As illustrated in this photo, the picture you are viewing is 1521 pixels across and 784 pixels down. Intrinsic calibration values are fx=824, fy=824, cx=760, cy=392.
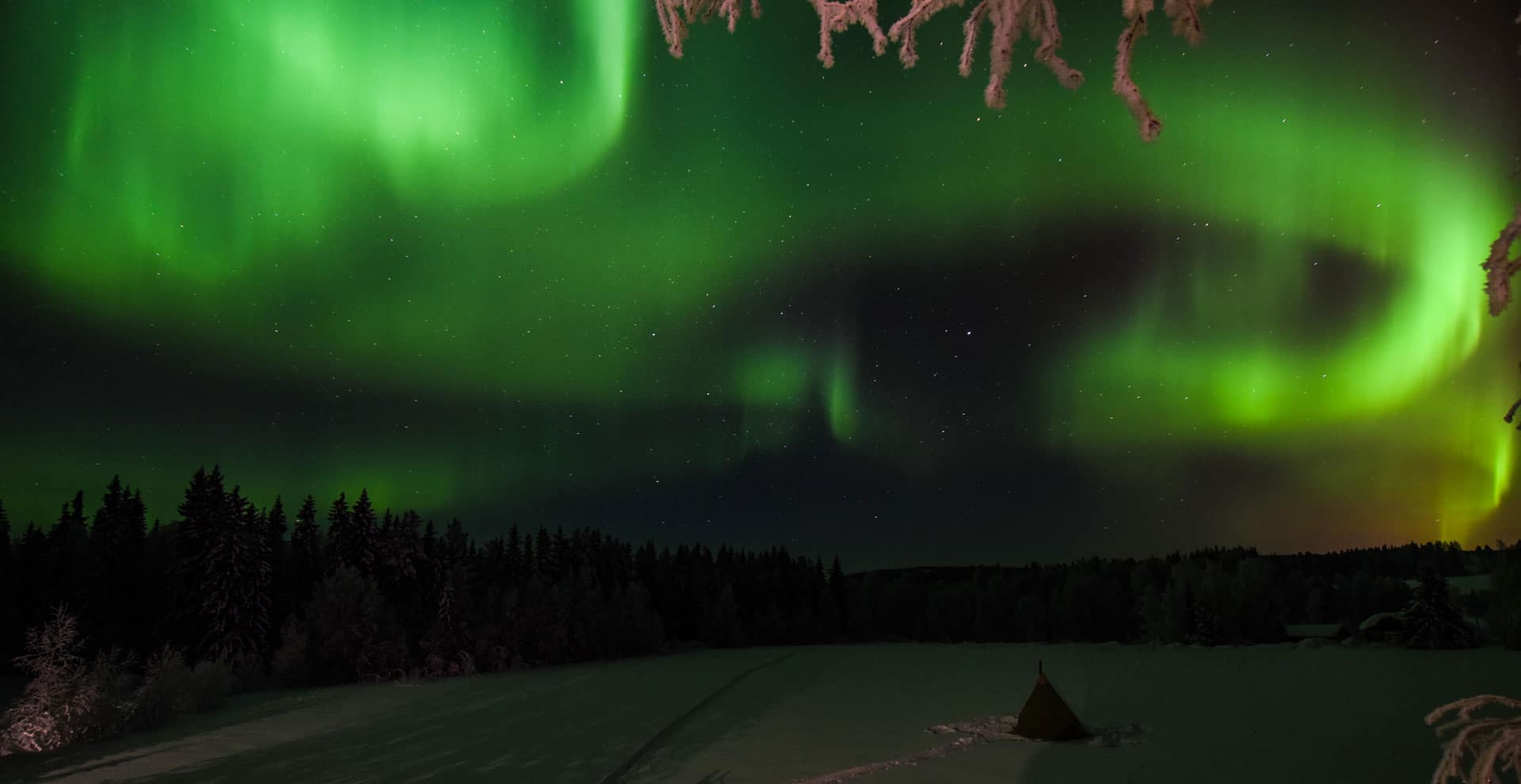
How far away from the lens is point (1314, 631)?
2356 inches

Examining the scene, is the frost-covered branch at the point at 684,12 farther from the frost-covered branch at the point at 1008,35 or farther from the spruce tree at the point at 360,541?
the spruce tree at the point at 360,541

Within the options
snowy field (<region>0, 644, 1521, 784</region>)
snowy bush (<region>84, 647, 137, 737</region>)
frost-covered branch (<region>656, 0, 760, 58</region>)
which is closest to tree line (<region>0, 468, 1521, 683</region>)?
snowy field (<region>0, 644, 1521, 784</region>)

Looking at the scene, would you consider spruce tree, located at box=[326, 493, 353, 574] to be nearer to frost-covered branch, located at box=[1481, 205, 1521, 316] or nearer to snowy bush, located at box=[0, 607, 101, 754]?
snowy bush, located at box=[0, 607, 101, 754]

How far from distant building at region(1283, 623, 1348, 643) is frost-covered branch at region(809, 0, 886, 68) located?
186ft

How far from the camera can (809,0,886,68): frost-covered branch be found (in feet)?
13.6

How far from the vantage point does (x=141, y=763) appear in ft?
58.1

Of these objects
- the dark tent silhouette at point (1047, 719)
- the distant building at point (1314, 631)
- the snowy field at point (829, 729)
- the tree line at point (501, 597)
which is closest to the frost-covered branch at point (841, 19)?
the snowy field at point (829, 729)

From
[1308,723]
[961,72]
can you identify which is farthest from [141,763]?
[1308,723]

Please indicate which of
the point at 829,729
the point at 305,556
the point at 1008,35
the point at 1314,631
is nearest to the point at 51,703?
the point at 829,729

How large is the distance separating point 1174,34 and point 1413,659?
40169mm

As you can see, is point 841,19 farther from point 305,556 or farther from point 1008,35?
point 305,556

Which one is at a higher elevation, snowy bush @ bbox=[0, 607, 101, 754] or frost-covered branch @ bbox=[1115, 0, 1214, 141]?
frost-covered branch @ bbox=[1115, 0, 1214, 141]

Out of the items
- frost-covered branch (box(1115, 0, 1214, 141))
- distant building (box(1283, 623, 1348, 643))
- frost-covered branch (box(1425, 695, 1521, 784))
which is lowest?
distant building (box(1283, 623, 1348, 643))

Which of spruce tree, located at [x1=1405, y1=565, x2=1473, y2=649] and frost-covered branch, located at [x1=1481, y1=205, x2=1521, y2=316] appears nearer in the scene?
frost-covered branch, located at [x1=1481, y1=205, x2=1521, y2=316]
